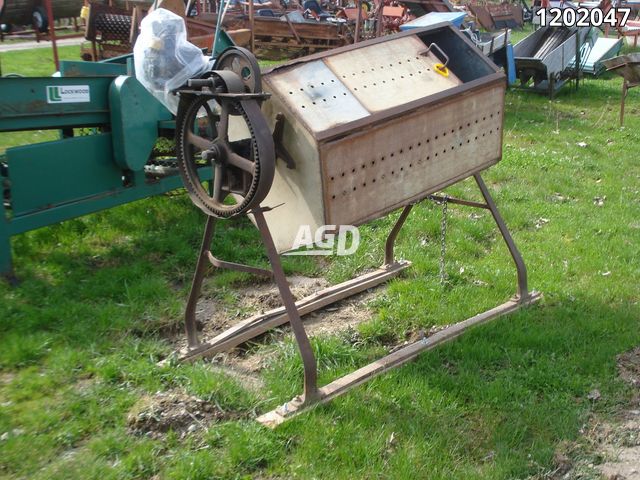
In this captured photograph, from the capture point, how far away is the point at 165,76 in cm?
350

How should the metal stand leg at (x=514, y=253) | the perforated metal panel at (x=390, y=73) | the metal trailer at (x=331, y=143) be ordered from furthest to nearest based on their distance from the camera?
the metal stand leg at (x=514, y=253) < the perforated metal panel at (x=390, y=73) < the metal trailer at (x=331, y=143)

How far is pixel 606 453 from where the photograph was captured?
305 centimetres

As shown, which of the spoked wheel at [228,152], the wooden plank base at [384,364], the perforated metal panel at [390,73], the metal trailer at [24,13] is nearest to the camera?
the spoked wheel at [228,152]

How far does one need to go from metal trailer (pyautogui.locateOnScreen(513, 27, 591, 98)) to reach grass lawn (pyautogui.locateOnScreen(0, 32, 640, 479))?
533cm

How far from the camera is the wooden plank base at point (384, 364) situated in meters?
3.18

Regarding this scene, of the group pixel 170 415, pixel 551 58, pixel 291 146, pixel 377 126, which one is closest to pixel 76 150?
pixel 291 146

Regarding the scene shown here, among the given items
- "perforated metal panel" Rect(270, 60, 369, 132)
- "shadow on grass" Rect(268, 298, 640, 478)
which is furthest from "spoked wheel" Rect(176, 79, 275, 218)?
"shadow on grass" Rect(268, 298, 640, 478)

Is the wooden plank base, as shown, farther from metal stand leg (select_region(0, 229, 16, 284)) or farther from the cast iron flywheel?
metal stand leg (select_region(0, 229, 16, 284))

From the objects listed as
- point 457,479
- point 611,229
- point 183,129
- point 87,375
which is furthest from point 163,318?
point 611,229

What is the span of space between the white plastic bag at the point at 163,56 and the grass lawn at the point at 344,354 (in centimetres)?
141

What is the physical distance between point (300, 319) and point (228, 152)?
911mm

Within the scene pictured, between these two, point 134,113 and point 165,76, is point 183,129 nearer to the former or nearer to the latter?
point 165,76

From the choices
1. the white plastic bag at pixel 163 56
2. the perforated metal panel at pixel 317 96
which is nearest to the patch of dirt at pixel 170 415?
the perforated metal panel at pixel 317 96

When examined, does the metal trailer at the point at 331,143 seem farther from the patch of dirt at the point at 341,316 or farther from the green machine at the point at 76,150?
the green machine at the point at 76,150
